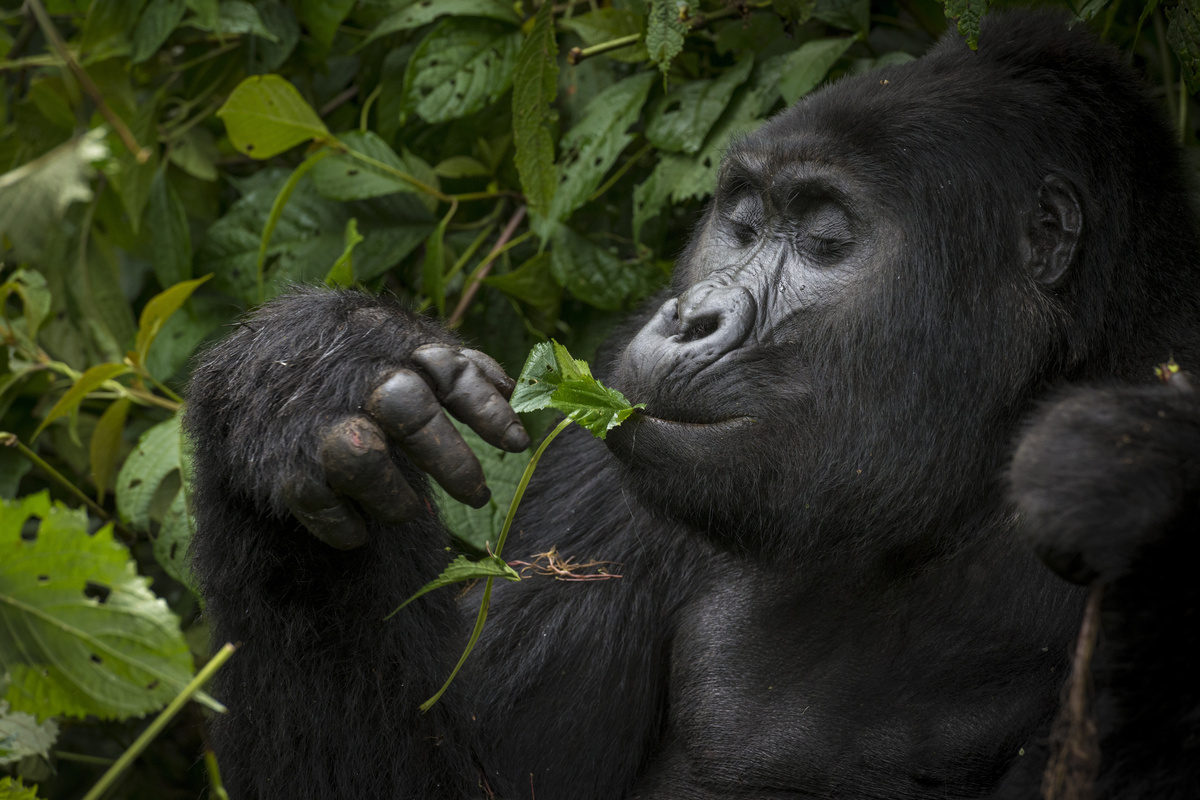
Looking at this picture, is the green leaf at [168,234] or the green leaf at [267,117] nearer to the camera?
the green leaf at [267,117]

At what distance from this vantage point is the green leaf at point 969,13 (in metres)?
2.49

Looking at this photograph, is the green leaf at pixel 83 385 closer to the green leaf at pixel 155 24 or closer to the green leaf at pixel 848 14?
the green leaf at pixel 155 24

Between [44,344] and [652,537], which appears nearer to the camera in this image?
[652,537]

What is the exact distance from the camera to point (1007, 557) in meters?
2.44

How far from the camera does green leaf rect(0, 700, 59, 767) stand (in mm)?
2404

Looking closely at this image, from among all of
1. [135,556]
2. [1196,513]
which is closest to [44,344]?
[135,556]

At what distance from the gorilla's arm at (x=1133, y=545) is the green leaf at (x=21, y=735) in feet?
6.84

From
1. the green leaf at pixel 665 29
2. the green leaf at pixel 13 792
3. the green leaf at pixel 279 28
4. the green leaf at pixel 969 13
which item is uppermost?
the green leaf at pixel 969 13

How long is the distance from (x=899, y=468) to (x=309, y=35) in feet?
10.1

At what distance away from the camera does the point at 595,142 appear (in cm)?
367

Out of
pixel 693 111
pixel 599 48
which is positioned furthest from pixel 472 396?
pixel 599 48

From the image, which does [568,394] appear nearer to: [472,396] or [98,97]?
[472,396]

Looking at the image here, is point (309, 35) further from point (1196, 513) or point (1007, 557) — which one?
point (1196, 513)

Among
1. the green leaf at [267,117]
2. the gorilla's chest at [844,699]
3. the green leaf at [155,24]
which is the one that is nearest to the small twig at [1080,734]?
the gorilla's chest at [844,699]
